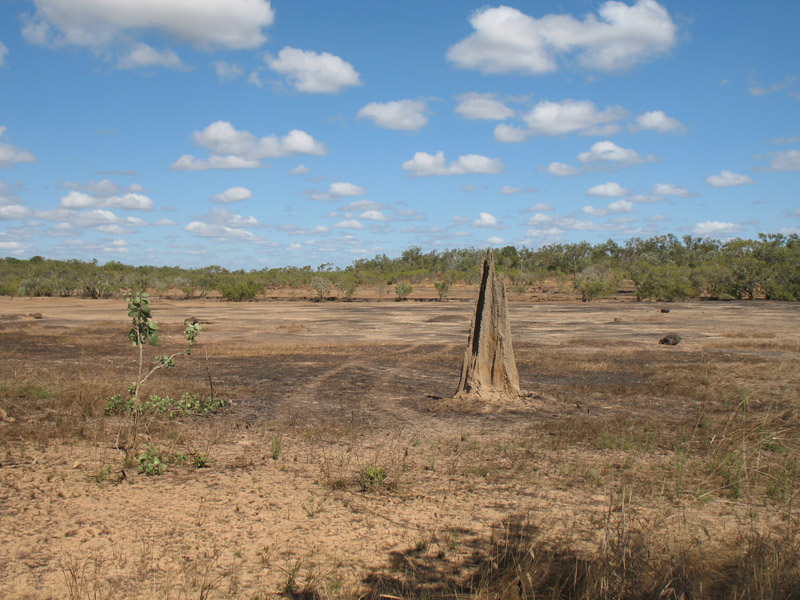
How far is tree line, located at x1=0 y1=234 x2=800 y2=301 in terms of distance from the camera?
59125 mm

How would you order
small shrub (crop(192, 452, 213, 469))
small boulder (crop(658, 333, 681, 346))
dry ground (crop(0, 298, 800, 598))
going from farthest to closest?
small boulder (crop(658, 333, 681, 346)) → small shrub (crop(192, 452, 213, 469)) → dry ground (crop(0, 298, 800, 598))

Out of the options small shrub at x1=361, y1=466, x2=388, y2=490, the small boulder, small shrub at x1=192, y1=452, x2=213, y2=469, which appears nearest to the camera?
small shrub at x1=361, y1=466, x2=388, y2=490

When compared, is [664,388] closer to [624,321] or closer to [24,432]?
[24,432]

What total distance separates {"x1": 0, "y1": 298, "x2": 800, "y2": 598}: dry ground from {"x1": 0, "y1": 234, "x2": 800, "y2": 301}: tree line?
37.4 metres

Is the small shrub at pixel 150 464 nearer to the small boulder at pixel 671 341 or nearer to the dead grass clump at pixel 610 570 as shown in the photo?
the dead grass clump at pixel 610 570

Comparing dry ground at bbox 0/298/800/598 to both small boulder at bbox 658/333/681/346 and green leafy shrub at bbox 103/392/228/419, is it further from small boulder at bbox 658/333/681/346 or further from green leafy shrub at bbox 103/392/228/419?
small boulder at bbox 658/333/681/346

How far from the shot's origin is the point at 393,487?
269 inches

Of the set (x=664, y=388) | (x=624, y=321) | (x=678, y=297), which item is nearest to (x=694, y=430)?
(x=664, y=388)

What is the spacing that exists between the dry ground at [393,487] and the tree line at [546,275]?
37443mm

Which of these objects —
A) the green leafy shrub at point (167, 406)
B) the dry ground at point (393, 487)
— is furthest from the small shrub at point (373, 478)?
the green leafy shrub at point (167, 406)

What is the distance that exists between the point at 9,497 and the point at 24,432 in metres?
2.77

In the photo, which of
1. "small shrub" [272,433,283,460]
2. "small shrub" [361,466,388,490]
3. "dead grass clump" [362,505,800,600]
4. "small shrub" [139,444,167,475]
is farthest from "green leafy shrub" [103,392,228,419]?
"dead grass clump" [362,505,800,600]

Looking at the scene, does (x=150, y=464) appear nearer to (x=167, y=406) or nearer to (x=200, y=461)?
(x=200, y=461)

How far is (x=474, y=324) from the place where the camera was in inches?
480
